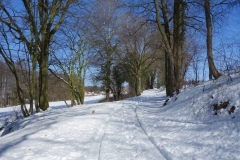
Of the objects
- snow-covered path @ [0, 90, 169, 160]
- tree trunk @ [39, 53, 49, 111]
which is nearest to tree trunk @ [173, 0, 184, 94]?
snow-covered path @ [0, 90, 169, 160]

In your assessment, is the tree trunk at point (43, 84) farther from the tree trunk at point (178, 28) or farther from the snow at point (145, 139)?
the tree trunk at point (178, 28)

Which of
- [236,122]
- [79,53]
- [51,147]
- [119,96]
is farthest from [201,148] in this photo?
[119,96]

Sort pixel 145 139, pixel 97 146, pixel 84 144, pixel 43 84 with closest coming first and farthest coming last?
pixel 97 146 → pixel 84 144 → pixel 145 139 → pixel 43 84

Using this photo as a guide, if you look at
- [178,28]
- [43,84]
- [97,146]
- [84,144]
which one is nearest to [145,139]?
[97,146]

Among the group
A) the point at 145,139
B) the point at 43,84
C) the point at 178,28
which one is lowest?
the point at 145,139

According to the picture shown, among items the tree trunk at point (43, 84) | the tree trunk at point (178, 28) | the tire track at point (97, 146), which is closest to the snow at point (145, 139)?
the tire track at point (97, 146)

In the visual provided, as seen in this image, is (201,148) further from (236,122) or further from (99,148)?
(99,148)

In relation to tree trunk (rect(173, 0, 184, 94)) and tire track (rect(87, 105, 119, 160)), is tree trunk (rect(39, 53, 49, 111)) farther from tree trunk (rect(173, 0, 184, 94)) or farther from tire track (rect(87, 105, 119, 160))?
tree trunk (rect(173, 0, 184, 94))

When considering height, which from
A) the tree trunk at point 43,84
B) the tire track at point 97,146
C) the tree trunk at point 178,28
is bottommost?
the tire track at point 97,146

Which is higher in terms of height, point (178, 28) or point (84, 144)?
point (178, 28)

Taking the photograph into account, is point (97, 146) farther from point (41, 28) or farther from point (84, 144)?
point (41, 28)

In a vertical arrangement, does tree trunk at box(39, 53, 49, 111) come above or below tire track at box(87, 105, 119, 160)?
above

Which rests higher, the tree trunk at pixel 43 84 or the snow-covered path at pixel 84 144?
the tree trunk at pixel 43 84

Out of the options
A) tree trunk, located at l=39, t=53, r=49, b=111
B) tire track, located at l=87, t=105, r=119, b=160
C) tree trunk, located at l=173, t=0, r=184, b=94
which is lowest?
tire track, located at l=87, t=105, r=119, b=160
